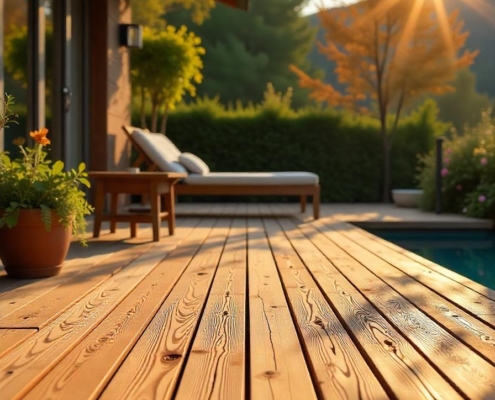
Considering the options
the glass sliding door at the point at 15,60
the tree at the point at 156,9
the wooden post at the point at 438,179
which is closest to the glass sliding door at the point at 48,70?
the glass sliding door at the point at 15,60

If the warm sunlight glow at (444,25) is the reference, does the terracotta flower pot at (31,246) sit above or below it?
below

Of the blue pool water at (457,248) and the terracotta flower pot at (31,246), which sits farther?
the blue pool water at (457,248)

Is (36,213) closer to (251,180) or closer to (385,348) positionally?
(385,348)

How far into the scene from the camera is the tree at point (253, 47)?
21.5 m

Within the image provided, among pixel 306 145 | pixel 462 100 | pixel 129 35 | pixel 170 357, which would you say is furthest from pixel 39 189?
pixel 462 100

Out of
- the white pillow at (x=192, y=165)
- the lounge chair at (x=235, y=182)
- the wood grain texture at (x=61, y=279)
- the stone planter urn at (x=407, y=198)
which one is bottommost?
the wood grain texture at (x=61, y=279)

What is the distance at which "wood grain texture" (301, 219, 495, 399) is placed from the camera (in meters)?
1.73

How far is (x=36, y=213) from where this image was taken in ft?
10.6

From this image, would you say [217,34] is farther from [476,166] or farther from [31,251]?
[31,251]

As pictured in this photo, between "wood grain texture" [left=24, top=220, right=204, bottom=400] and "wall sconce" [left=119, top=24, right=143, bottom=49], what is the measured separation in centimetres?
524

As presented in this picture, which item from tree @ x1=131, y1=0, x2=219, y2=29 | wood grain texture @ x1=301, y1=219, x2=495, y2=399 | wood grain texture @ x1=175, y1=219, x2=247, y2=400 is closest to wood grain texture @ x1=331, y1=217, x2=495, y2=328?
wood grain texture @ x1=301, y1=219, x2=495, y2=399

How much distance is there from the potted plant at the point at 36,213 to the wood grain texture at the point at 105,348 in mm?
465

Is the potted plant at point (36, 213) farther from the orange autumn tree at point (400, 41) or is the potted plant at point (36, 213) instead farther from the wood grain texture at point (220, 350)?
the orange autumn tree at point (400, 41)

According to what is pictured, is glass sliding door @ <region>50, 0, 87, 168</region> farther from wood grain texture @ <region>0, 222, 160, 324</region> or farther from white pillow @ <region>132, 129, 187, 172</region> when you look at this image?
wood grain texture @ <region>0, 222, 160, 324</region>
